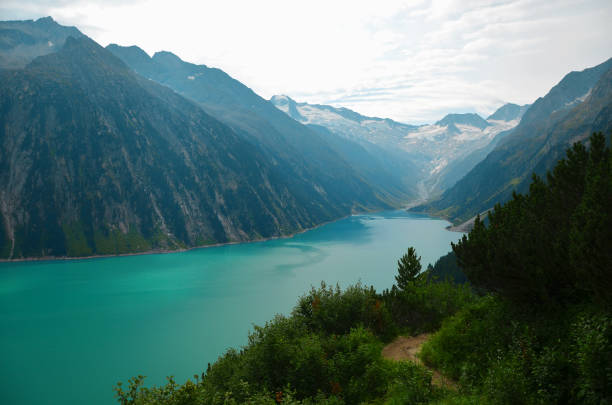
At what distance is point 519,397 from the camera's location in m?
14.4

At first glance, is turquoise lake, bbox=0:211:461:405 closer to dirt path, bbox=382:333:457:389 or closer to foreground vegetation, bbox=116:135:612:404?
foreground vegetation, bbox=116:135:612:404

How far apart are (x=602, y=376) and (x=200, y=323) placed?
253 ft

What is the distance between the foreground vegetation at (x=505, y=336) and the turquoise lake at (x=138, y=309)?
1525 inches

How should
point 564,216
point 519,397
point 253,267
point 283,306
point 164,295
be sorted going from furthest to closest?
point 253,267, point 164,295, point 283,306, point 564,216, point 519,397

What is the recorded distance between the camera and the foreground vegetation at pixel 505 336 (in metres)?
14.8

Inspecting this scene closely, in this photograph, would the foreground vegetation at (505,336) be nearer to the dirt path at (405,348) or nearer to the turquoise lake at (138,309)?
the dirt path at (405,348)

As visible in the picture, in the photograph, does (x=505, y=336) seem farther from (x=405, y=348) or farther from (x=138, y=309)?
(x=138, y=309)

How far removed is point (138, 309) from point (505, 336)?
8937 cm

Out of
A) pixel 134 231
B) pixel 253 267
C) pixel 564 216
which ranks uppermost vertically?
pixel 564 216

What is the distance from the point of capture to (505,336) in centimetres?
2008

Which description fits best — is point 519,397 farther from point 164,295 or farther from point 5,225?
point 5,225

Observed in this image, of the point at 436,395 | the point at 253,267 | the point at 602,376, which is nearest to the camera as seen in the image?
the point at 602,376

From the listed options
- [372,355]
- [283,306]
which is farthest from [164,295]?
[372,355]

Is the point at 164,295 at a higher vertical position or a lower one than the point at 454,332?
lower
